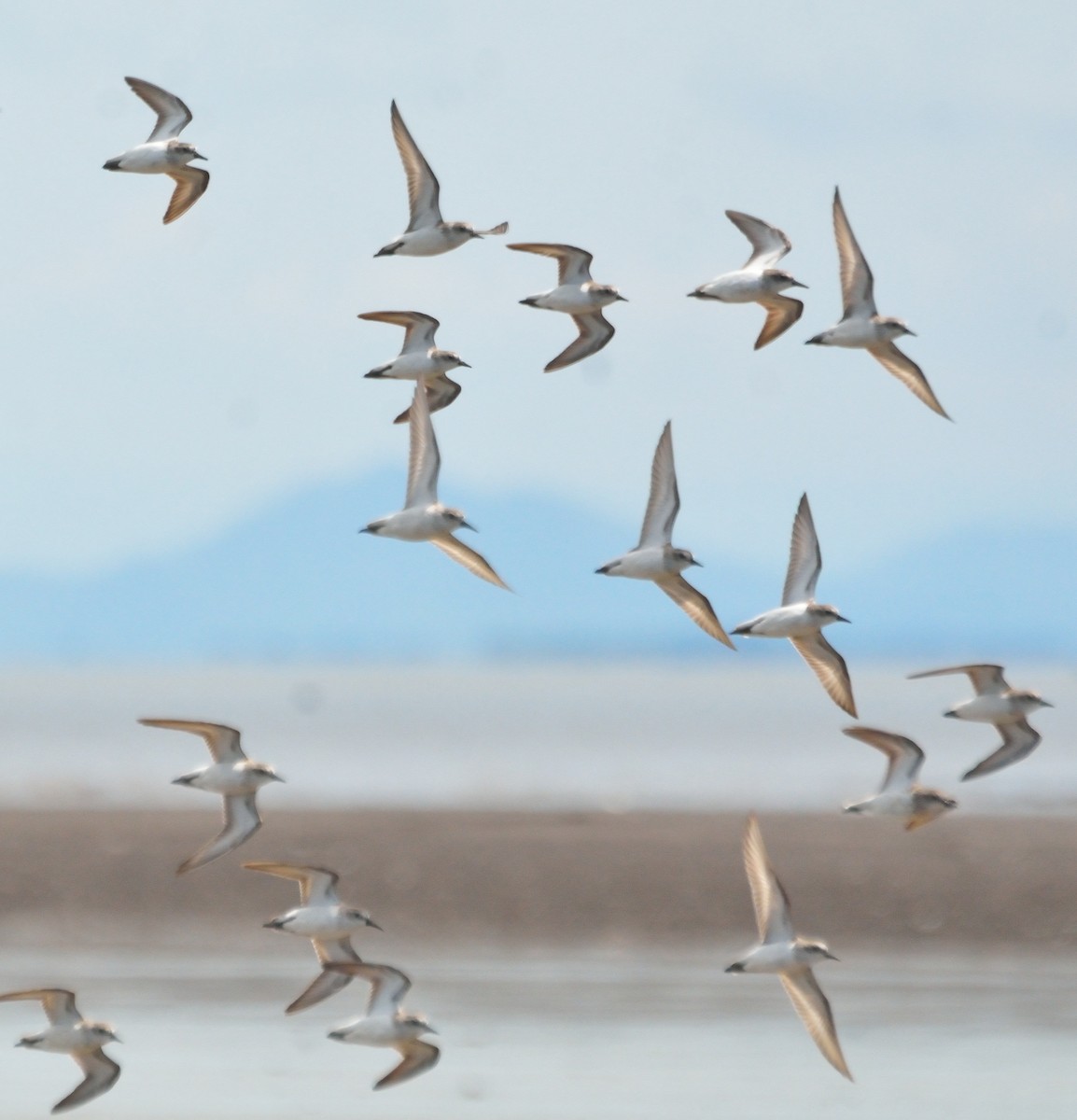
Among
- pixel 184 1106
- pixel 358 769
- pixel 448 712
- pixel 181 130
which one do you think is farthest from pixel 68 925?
pixel 448 712

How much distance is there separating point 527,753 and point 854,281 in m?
49.9

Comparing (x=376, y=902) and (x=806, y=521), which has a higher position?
(x=806, y=521)

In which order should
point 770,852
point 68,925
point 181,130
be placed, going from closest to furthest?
point 181,130 → point 68,925 → point 770,852

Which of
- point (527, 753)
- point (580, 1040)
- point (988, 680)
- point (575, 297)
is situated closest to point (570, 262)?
point (575, 297)

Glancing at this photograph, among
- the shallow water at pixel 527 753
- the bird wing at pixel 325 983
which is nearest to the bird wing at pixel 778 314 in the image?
the bird wing at pixel 325 983

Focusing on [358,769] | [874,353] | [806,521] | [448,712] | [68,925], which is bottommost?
[448,712]

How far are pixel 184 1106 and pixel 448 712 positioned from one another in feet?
293

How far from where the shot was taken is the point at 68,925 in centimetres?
3419

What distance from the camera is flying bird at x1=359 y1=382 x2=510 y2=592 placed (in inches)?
722

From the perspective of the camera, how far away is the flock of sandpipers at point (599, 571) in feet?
57.9

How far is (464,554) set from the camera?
1919cm

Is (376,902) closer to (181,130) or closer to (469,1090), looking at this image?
(469,1090)

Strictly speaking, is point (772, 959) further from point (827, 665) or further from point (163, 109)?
point (163, 109)

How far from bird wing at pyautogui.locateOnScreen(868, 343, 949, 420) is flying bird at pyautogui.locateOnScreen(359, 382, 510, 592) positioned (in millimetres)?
3916
